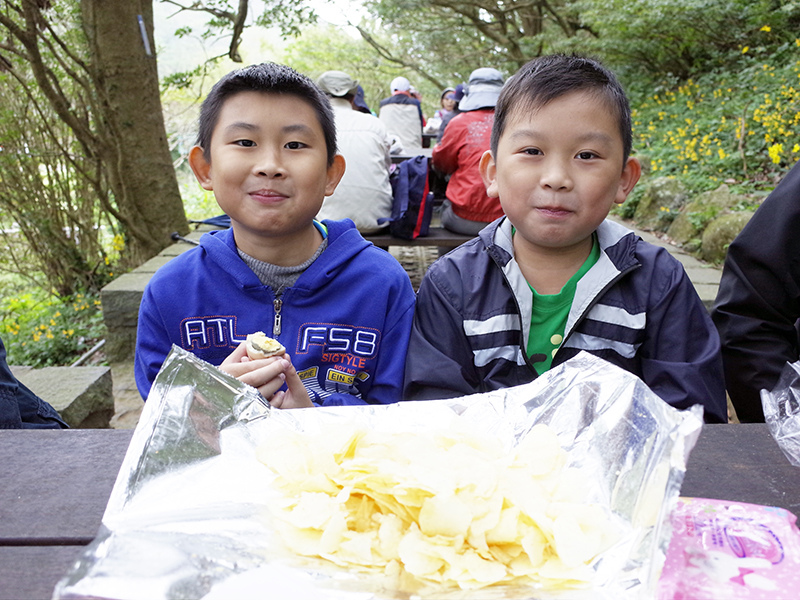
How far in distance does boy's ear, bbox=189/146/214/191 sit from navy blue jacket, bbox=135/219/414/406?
0.49ft

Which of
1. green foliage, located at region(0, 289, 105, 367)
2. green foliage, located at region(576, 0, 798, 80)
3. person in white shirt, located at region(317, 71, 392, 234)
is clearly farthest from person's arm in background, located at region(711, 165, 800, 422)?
green foliage, located at region(576, 0, 798, 80)

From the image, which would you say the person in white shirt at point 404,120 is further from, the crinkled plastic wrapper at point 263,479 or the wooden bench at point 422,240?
the crinkled plastic wrapper at point 263,479

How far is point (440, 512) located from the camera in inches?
24.5

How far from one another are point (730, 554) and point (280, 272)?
118 cm

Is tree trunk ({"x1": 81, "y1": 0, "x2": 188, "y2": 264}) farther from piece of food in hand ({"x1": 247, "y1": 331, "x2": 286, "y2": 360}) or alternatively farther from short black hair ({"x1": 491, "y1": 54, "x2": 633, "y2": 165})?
piece of food in hand ({"x1": 247, "y1": 331, "x2": 286, "y2": 360})

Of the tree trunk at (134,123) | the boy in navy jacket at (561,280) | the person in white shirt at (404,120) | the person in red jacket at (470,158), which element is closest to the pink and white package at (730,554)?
the boy in navy jacket at (561,280)

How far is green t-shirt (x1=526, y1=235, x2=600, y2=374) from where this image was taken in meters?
1.42

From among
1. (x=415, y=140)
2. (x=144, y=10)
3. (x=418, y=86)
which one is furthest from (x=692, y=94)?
(x=418, y=86)

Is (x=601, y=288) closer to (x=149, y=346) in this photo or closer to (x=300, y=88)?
(x=300, y=88)

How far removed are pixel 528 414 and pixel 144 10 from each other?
4328mm

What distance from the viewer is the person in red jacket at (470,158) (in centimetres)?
416

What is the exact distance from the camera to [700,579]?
63 cm

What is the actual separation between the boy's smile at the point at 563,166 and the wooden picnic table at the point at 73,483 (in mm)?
524

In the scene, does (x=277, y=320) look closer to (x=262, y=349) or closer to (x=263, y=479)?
(x=262, y=349)
